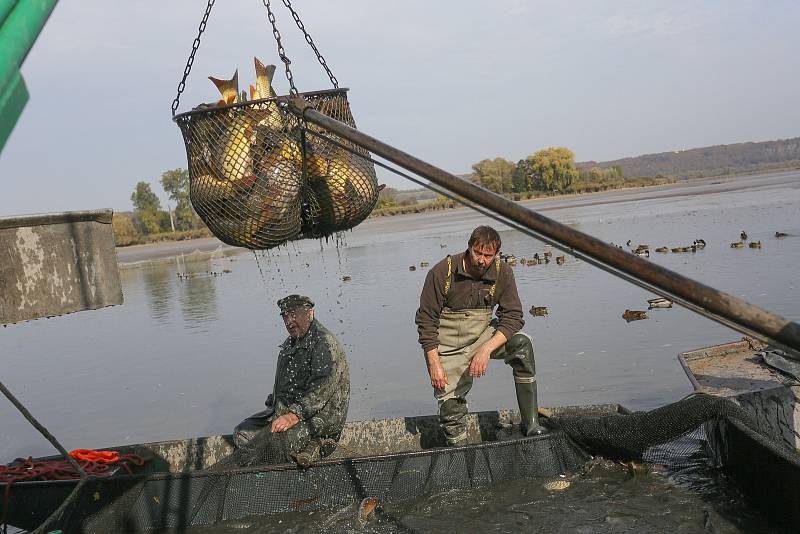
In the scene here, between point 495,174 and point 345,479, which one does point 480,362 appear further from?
point 495,174

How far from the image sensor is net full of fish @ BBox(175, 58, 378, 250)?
16.4 ft

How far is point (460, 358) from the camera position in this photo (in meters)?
6.83

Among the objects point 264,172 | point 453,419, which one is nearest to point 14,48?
point 264,172

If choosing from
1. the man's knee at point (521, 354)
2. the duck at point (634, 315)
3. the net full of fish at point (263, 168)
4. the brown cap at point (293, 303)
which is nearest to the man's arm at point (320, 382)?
the brown cap at point (293, 303)

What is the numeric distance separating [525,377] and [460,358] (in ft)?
1.89

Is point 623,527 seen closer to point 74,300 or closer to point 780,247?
point 74,300

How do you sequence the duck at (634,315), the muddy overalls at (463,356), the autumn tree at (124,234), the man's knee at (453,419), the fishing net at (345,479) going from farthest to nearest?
the autumn tree at (124,234), the duck at (634,315), the man's knee at (453,419), the muddy overalls at (463,356), the fishing net at (345,479)

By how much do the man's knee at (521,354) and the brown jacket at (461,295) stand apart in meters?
0.14

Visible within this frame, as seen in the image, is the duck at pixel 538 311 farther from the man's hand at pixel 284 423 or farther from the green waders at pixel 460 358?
the man's hand at pixel 284 423

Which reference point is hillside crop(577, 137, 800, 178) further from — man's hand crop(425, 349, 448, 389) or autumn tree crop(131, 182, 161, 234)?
man's hand crop(425, 349, 448, 389)

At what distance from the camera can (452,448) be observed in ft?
21.0

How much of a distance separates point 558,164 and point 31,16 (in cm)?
8002

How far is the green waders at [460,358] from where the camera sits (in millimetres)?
6682

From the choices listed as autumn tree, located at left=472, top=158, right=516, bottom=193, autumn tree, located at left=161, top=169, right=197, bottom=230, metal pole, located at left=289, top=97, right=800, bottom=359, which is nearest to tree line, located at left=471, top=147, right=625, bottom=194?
autumn tree, located at left=472, top=158, right=516, bottom=193
